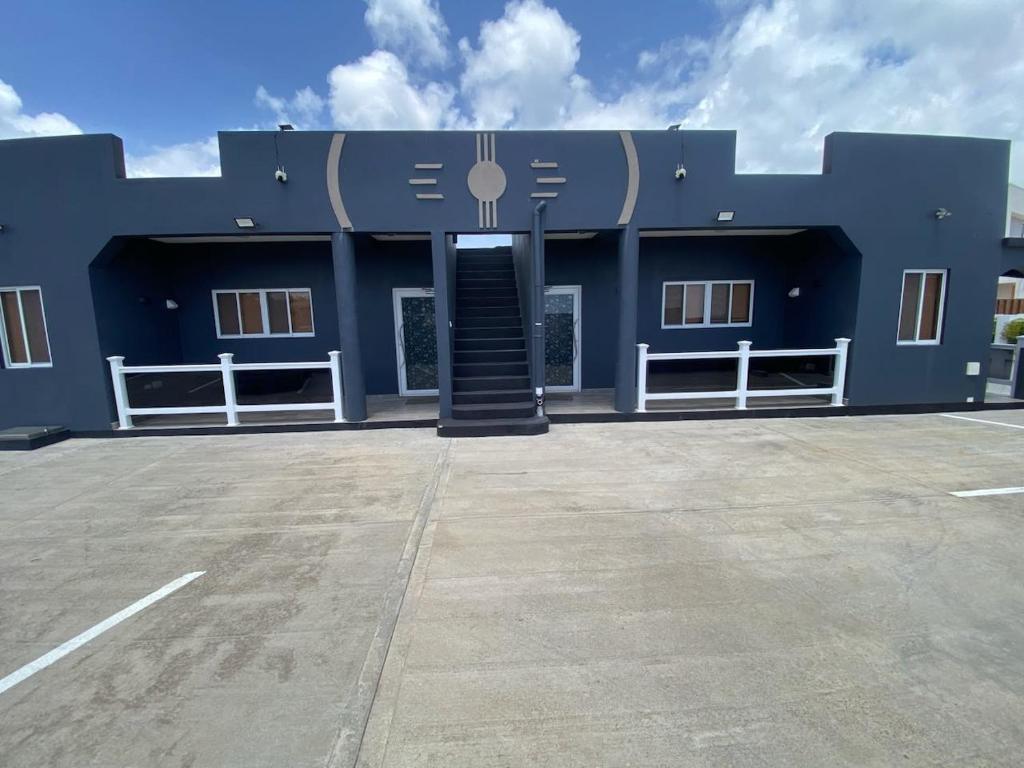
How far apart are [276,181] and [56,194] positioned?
3056 mm

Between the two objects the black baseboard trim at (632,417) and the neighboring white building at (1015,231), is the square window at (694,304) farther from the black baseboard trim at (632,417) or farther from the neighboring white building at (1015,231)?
the neighboring white building at (1015,231)

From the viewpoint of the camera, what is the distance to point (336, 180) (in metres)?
6.56

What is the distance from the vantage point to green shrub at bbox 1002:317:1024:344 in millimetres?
13105

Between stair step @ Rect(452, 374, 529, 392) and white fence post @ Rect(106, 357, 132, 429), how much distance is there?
16.5 ft

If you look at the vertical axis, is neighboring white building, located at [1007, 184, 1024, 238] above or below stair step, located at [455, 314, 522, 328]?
above

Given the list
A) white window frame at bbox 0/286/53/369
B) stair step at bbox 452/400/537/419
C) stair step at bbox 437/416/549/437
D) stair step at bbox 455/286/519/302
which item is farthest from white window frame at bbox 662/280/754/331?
white window frame at bbox 0/286/53/369

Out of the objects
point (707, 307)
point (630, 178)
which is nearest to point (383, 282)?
point (630, 178)

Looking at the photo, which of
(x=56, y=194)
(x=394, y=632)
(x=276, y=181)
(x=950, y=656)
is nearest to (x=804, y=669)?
(x=950, y=656)

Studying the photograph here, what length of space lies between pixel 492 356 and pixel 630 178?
3.58 m

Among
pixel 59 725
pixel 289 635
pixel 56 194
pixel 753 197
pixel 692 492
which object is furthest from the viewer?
pixel 753 197

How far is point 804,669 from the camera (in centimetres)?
224

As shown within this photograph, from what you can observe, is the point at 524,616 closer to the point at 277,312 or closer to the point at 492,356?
the point at 492,356

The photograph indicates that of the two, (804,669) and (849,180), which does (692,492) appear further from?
(849,180)

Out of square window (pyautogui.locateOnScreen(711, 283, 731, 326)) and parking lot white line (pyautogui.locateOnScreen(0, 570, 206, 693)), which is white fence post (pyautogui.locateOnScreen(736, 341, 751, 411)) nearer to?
square window (pyautogui.locateOnScreen(711, 283, 731, 326))
